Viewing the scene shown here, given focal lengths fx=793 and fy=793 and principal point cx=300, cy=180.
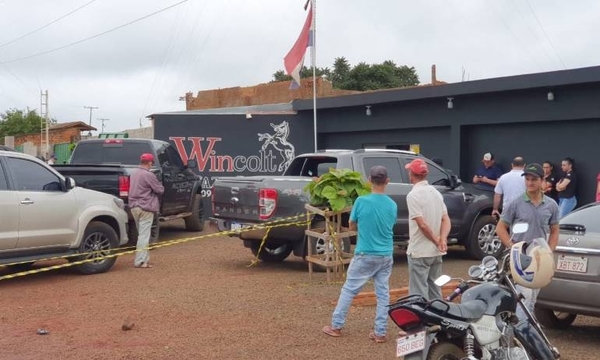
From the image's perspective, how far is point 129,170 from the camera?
45.7ft

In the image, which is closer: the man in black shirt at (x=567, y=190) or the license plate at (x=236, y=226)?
the license plate at (x=236, y=226)

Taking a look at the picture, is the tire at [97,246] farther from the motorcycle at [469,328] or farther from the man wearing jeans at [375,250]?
the motorcycle at [469,328]

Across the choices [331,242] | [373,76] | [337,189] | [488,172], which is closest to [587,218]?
[337,189]

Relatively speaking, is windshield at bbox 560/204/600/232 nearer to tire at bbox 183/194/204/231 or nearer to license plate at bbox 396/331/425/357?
license plate at bbox 396/331/425/357

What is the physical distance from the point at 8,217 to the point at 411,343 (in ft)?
23.1

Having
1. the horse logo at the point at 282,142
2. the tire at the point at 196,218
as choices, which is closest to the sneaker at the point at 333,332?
the tire at the point at 196,218

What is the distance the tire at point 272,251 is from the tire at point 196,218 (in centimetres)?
457

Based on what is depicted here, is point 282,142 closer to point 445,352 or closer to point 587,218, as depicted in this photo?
point 587,218

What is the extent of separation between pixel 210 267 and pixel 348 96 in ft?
29.1

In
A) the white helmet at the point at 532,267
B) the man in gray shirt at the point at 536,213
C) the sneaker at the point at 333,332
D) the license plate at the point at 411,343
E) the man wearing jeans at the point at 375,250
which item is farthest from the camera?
the sneaker at the point at 333,332

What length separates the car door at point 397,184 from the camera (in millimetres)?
12453

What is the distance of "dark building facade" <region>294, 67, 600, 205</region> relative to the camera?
49.8 feet

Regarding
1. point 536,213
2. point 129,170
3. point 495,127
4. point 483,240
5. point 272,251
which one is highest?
point 495,127

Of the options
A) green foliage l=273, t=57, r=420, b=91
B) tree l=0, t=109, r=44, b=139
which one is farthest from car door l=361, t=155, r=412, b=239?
tree l=0, t=109, r=44, b=139
